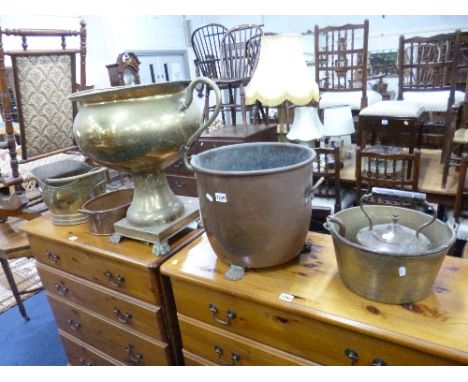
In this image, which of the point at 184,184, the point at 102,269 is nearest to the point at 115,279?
the point at 102,269

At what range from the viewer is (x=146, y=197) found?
3.38 ft

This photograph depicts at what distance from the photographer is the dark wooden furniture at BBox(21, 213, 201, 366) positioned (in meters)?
1.02

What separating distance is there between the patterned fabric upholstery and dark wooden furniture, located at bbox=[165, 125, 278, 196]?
0.70m

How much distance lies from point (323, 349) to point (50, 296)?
1.09m

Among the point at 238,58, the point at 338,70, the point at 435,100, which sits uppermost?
the point at 238,58

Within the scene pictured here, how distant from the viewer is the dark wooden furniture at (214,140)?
227cm

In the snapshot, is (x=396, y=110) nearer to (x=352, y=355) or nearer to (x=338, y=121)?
(x=338, y=121)

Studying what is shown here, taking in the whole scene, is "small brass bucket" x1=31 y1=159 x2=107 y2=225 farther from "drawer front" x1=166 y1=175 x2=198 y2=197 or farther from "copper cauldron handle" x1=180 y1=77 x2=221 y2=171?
"drawer front" x1=166 y1=175 x2=198 y2=197

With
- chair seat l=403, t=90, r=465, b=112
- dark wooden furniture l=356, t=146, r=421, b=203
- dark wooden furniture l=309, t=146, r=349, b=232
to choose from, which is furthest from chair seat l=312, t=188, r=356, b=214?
chair seat l=403, t=90, r=465, b=112

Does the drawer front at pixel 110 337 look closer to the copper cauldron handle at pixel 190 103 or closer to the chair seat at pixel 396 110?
the copper cauldron handle at pixel 190 103

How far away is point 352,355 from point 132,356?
0.79 meters

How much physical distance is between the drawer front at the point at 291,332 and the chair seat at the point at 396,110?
2.12 meters

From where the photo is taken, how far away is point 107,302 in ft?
3.75
